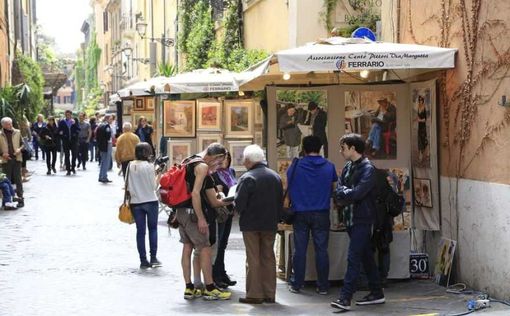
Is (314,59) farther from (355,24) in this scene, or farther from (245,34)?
(245,34)

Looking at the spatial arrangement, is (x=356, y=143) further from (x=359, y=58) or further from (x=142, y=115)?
(x=142, y=115)

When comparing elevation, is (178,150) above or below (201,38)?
below

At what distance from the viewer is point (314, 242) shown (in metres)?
10.4

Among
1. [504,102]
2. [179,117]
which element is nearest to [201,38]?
[179,117]

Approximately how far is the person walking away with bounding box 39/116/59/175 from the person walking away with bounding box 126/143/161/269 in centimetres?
1719

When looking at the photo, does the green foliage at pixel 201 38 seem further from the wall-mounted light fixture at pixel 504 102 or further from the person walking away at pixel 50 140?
the wall-mounted light fixture at pixel 504 102

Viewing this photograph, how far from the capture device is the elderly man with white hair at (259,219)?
9742 millimetres

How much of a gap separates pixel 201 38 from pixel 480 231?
2132cm

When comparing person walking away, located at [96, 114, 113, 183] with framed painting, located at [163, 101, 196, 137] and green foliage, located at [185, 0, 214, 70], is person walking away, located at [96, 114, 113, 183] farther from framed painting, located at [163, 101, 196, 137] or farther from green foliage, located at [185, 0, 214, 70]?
framed painting, located at [163, 101, 196, 137]

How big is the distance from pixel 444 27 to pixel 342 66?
157 centimetres

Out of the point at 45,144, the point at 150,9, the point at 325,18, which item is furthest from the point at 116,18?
the point at 325,18

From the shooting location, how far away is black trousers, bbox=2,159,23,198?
18812 millimetres

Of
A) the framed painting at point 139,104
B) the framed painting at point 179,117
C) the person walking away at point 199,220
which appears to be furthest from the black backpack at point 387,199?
the framed painting at point 139,104

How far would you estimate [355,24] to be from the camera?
19531 millimetres
